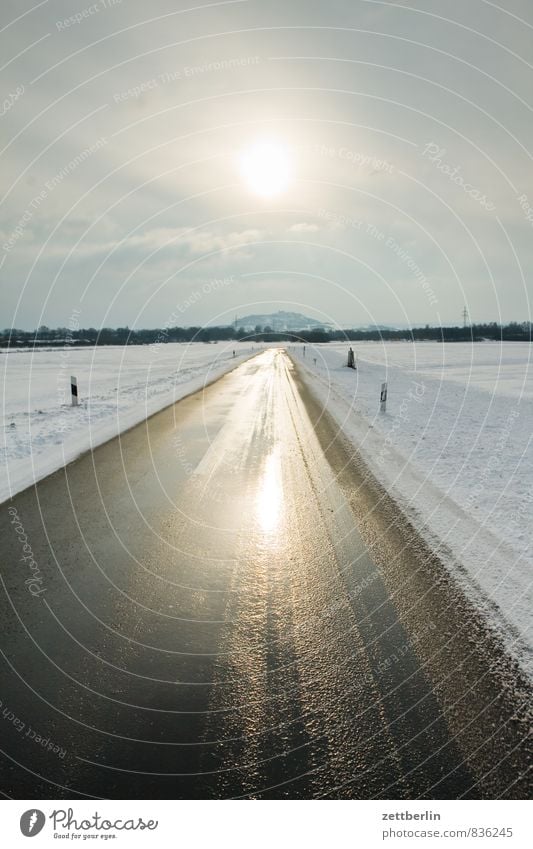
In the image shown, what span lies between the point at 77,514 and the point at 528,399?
1666 cm

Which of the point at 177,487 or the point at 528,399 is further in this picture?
the point at 528,399

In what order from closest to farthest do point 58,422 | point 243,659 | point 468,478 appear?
point 243,659, point 468,478, point 58,422

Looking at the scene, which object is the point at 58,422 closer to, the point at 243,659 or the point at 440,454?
the point at 440,454

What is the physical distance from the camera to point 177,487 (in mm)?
6695

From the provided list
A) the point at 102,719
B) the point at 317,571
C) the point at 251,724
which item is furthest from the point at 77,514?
the point at 251,724

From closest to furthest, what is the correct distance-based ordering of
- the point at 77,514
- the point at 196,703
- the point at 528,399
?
1. the point at 196,703
2. the point at 77,514
3. the point at 528,399
